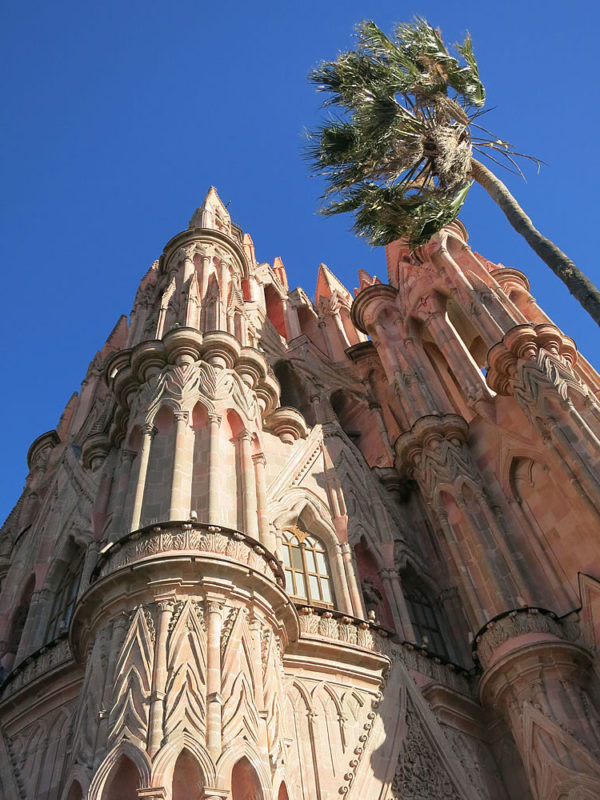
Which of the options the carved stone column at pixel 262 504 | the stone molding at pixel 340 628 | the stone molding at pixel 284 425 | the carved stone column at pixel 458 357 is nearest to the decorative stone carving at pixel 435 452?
the carved stone column at pixel 458 357

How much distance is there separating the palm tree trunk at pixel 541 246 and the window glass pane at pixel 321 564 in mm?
7613

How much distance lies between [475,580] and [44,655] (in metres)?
8.92

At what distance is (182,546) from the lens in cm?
1293

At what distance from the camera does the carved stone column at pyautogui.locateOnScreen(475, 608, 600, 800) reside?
41.6ft

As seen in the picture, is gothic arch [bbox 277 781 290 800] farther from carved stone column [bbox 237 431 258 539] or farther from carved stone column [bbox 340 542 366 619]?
carved stone column [bbox 340 542 366 619]

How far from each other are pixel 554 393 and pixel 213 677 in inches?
414

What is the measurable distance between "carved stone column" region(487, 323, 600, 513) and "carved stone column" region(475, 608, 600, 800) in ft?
9.49

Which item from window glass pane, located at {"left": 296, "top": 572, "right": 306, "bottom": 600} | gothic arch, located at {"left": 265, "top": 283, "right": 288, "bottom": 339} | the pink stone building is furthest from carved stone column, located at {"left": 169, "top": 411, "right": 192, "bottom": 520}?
gothic arch, located at {"left": 265, "top": 283, "right": 288, "bottom": 339}

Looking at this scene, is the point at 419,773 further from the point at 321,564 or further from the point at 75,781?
the point at 75,781

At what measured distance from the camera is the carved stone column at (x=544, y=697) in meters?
12.7

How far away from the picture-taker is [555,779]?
41.3 ft

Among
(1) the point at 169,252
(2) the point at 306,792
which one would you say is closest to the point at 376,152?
(1) the point at 169,252

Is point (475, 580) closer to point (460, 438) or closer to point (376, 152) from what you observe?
point (460, 438)

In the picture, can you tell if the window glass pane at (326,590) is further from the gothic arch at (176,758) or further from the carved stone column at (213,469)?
the gothic arch at (176,758)
